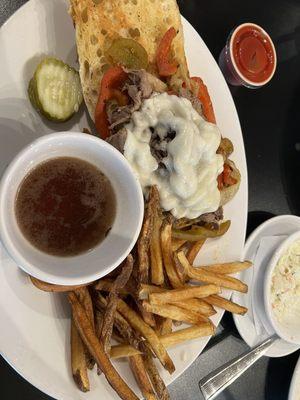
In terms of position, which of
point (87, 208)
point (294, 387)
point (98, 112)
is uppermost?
point (98, 112)

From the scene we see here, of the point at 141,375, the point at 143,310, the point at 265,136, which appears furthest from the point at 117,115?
the point at 265,136

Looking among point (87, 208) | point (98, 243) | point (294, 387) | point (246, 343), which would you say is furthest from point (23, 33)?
point (294, 387)

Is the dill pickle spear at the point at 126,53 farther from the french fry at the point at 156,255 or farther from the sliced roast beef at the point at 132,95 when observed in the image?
the french fry at the point at 156,255

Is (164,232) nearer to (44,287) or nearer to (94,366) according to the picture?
(44,287)

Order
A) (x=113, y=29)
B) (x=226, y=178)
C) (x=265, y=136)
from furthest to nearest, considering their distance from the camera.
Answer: (x=265, y=136) → (x=226, y=178) → (x=113, y=29)

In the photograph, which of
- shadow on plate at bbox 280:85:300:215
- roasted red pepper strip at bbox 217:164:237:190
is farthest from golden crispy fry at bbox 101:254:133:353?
shadow on plate at bbox 280:85:300:215

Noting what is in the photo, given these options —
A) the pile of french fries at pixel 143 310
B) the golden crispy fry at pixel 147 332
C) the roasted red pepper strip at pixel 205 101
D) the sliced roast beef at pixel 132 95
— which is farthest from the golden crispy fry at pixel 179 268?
the roasted red pepper strip at pixel 205 101

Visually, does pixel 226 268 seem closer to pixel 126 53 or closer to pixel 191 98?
pixel 191 98
